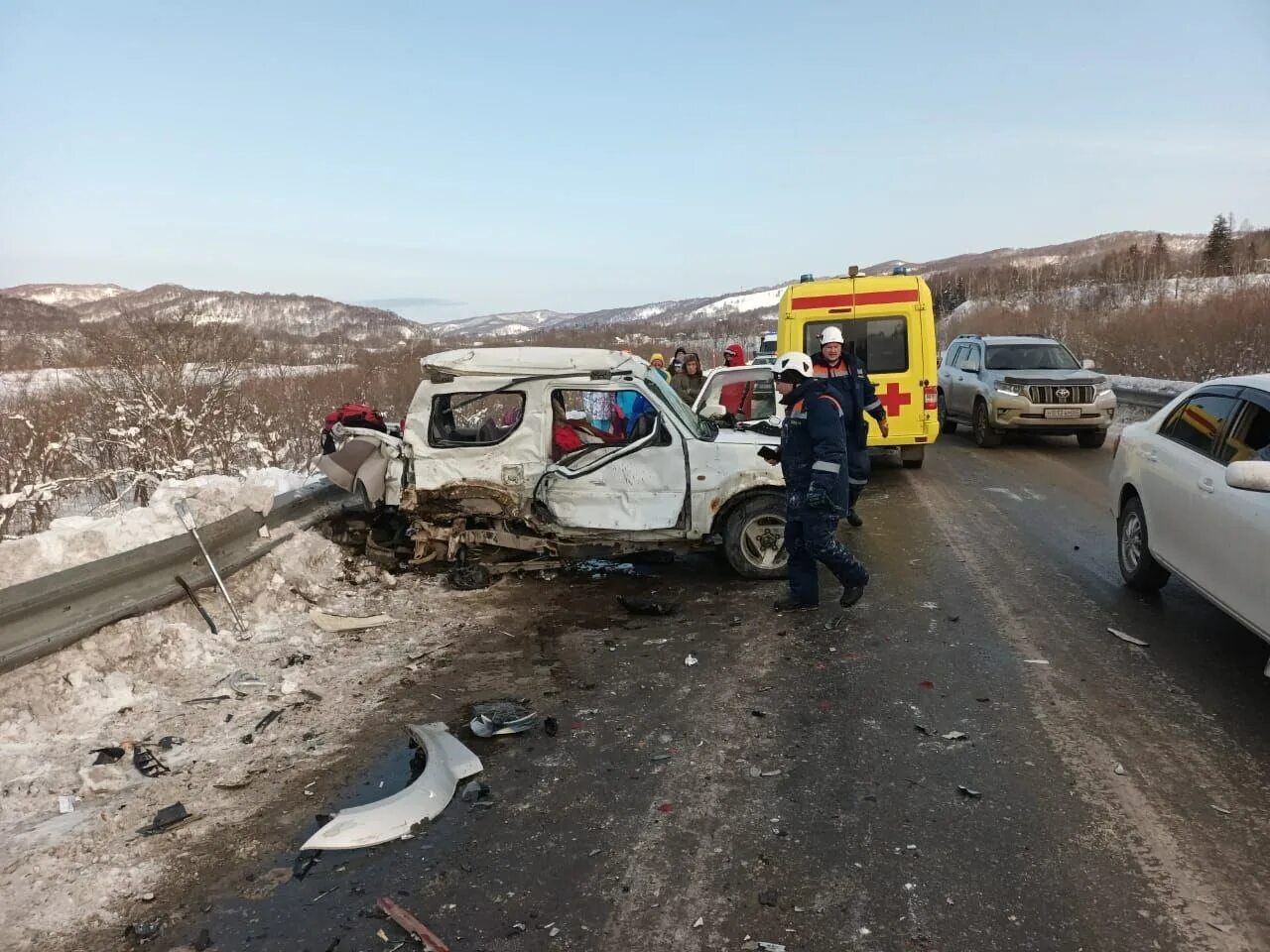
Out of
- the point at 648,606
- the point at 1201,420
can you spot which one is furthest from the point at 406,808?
the point at 1201,420

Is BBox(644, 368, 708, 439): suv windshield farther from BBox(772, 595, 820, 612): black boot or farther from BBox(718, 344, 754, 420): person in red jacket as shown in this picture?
BBox(718, 344, 754, 420): person in red jacket

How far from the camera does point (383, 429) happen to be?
7.26 metres

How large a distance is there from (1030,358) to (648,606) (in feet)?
36.8

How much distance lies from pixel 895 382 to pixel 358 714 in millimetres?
8339

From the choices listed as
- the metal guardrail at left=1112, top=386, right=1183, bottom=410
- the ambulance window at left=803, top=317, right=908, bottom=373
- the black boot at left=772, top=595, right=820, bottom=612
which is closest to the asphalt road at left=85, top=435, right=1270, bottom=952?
the black boot at left=772, top=595, right=820, bottom=612

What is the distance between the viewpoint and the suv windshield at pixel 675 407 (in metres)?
6.68

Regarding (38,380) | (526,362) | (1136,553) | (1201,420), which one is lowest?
(1136,553)

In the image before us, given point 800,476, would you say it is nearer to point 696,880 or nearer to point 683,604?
point 683,604

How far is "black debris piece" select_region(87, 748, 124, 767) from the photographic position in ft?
12.2

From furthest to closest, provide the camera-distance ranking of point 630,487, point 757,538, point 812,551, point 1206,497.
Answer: point 757,538 < point 630,487 < point 812,551 < point 1206,497

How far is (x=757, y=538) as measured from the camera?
6656 mm

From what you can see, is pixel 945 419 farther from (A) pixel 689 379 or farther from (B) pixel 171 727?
(B) pixel 171 727

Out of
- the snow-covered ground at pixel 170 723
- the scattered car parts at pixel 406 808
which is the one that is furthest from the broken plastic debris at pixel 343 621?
the scattered car parts at pixel 406 808

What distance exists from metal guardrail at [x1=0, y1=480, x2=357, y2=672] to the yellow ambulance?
7148 mm
